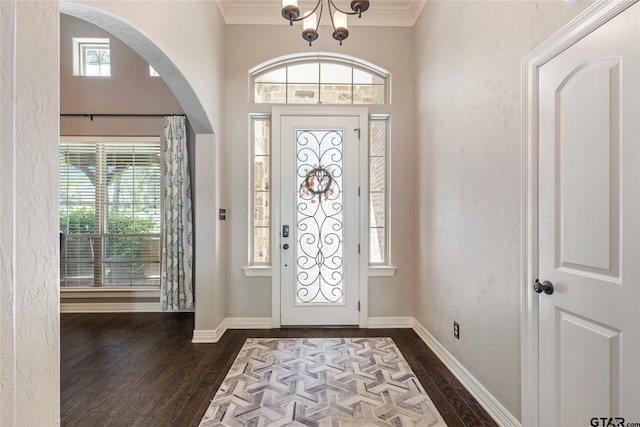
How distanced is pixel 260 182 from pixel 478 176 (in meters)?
2.23

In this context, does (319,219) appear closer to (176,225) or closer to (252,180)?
(252,180)

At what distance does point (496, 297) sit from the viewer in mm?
1874

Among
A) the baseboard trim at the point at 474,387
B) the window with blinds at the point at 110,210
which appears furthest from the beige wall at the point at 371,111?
the window with blinds at the point at 110,210

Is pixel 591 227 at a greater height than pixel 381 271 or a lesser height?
greater

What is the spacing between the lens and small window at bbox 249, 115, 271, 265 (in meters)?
3.42

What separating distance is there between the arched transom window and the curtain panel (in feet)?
3.58

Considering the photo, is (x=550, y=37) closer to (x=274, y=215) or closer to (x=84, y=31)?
(x=274, y=215)

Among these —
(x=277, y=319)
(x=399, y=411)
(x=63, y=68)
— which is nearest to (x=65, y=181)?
(x=63, y=68)

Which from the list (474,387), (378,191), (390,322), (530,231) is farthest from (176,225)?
(530,231)

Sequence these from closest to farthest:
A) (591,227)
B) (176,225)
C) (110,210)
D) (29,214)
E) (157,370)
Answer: (29,214) → (591,227) → (157,370) → (176,225) → (110,210)

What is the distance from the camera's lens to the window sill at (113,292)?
3.77 m

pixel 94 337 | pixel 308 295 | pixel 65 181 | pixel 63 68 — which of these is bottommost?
pixel 94 337

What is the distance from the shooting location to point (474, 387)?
6.75 feet

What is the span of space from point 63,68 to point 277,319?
404 cm
